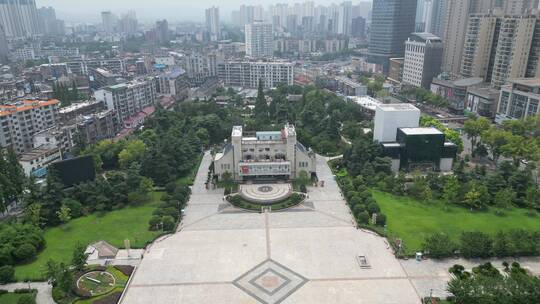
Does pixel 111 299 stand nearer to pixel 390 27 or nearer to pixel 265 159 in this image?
pixel 265 159

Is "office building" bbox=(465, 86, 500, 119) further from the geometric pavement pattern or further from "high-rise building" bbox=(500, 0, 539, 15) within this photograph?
the geometric pavement pattern

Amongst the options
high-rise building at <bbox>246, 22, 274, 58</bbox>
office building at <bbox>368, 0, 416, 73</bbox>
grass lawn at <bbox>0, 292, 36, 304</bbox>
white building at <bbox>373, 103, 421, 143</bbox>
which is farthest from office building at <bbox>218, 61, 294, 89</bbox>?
grass lawn at <bbox>0, 292, 36, 304</bbox>

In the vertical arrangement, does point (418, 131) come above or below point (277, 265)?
above

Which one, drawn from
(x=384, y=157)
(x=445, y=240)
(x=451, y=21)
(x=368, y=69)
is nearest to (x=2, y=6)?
(x=368, y=69)

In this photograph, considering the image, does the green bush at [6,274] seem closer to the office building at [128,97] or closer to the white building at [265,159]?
the white building at [265,159]

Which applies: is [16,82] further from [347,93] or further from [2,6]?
[2,6]

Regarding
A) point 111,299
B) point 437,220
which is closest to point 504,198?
point 437,220
